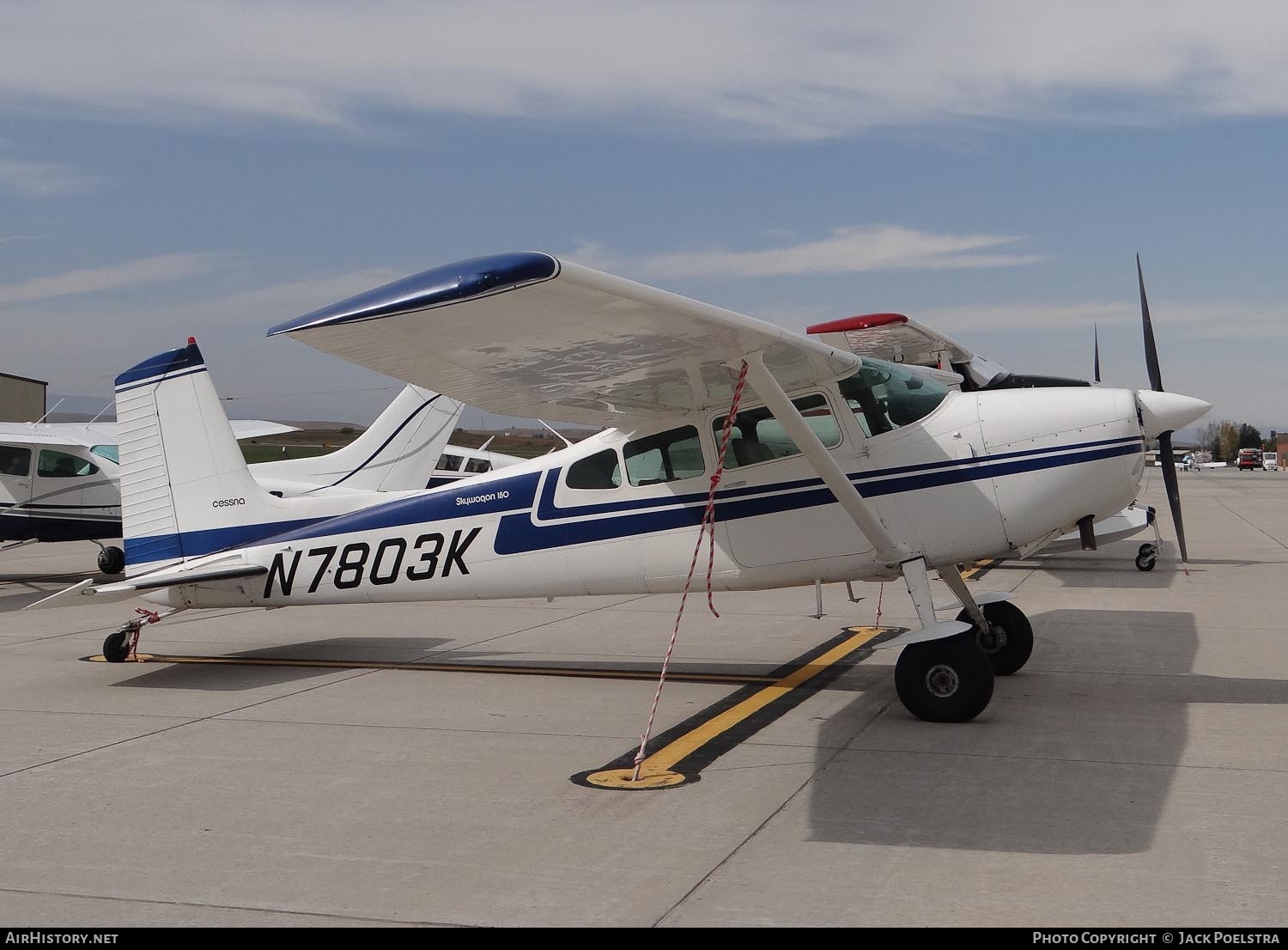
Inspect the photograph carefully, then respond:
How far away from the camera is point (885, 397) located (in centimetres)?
755

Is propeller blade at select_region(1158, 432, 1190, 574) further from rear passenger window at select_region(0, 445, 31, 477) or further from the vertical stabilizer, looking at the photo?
rear passenger window at select_region(0, 445, 31, 477)

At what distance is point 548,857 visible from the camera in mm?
4520

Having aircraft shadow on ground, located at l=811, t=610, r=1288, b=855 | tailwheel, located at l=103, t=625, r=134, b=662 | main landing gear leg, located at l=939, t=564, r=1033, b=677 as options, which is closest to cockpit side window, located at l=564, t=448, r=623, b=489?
aircraft shadow on ground, located at l=811, t=610, r=1288, b=855

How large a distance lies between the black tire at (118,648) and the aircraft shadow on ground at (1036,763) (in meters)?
6.12

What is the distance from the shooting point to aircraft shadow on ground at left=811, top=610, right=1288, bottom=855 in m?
4.75

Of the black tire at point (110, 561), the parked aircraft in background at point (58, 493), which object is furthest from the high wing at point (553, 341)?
the parked aircraft in background at point (58, 493)

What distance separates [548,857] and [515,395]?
3.58 metres

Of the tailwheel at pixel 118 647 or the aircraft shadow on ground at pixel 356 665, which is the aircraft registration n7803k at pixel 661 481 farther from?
the aircraft shadow on ground at pixel 356 665

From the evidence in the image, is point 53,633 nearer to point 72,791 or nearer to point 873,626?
point 72,791

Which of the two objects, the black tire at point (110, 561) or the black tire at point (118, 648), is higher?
the black tire at point (118, 648)

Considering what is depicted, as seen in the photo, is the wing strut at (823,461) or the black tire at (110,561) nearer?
the wing strut at (823,461)

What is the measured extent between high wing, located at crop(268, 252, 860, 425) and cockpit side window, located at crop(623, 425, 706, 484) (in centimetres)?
17

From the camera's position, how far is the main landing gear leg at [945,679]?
6.77m

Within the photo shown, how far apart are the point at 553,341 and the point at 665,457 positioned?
2443 mm
